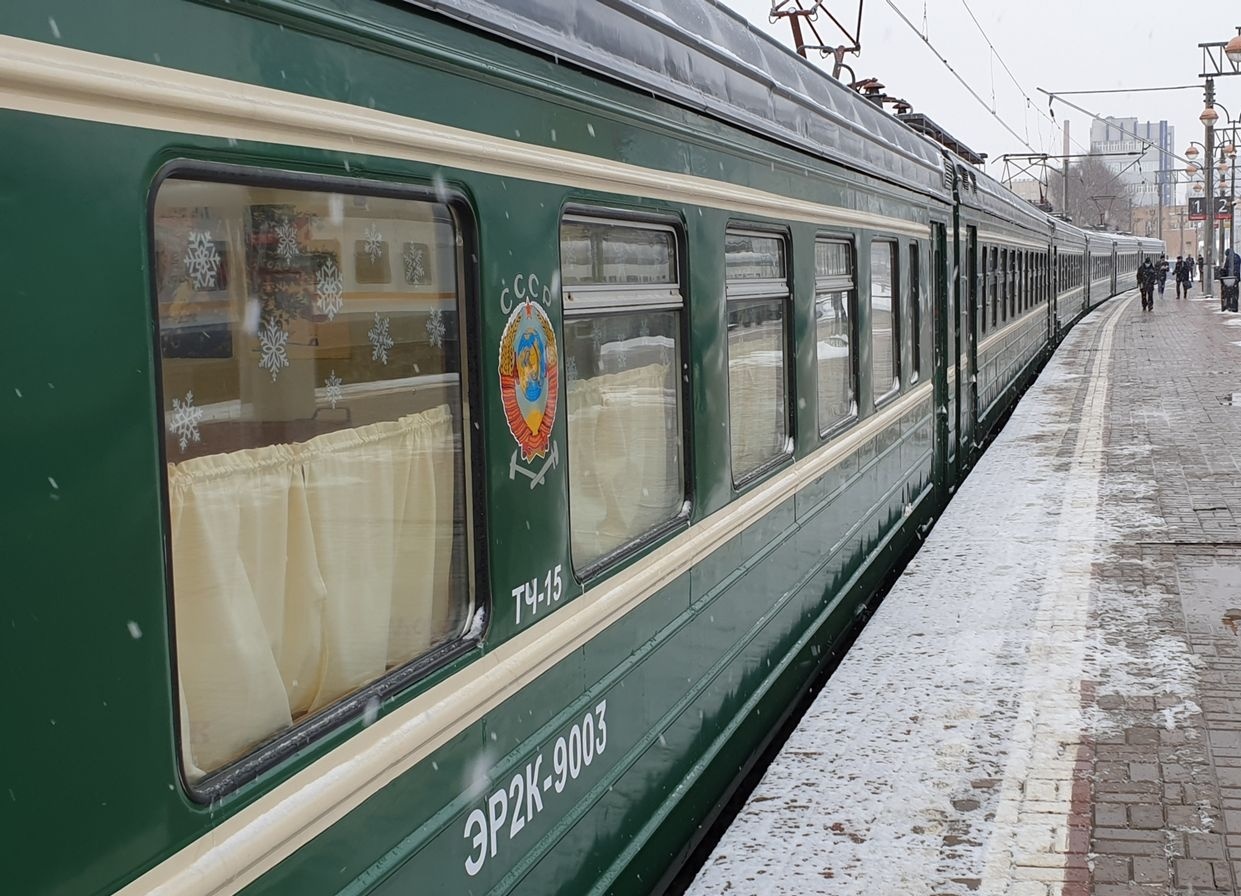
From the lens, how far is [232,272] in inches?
77.9

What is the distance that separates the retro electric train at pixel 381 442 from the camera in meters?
1.64

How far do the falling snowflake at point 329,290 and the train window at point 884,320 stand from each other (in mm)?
5038

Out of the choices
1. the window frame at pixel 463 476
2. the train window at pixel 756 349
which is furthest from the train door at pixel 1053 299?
the window frame at pixel 463 476

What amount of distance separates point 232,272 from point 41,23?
49 cm

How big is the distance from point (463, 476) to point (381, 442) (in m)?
0.31

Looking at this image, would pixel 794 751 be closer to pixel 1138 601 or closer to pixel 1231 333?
pixel 1138 601

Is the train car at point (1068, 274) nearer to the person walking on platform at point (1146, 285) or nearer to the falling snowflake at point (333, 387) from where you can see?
the person walking on platform at point (1146, 285)

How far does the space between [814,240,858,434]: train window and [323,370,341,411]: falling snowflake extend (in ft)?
12.2

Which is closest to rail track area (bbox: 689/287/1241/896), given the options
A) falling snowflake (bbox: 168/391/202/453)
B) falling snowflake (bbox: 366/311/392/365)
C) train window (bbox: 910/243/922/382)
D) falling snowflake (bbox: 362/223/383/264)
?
train window (bbox: 910/243/922/382)

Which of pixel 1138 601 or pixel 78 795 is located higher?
pixel 78 795

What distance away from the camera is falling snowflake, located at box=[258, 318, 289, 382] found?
2.08 m

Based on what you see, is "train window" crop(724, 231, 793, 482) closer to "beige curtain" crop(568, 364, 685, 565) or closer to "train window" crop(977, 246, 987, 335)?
"beige curtain" crop(568, 364, 685, 565)

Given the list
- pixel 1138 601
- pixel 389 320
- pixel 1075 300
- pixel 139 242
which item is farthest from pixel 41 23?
pixel 1075 300

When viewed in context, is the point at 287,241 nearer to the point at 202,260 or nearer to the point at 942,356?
the point at 202,260
